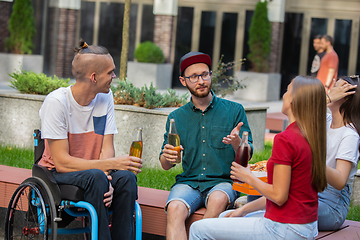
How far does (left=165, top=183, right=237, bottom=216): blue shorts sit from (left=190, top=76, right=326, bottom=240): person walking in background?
0.76 metres

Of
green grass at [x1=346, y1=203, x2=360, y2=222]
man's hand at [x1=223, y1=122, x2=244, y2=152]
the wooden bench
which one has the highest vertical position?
man's hand at [x1=223, y1=122, x2=244, y2=152]

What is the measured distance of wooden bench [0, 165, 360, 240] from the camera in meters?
3.40

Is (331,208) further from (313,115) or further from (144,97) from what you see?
(144,97)

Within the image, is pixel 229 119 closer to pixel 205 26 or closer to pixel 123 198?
pixel 123 198

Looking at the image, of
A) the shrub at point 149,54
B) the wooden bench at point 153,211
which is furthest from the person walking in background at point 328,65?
the shrub at point 149,54

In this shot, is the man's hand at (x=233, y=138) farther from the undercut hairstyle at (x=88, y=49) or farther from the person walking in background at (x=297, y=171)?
the undercut hairstyle at (x=88, y=49)

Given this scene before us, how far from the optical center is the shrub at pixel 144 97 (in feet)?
21.0

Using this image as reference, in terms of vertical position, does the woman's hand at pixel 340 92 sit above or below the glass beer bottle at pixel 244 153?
above

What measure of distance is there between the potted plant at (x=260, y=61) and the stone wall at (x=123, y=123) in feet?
24.1

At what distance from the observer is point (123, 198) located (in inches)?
131

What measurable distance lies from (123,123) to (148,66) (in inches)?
360

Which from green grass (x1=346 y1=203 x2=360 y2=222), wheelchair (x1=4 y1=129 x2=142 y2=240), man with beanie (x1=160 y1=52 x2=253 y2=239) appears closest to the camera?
wheelchair (x1=4 y1=129 x2=142 y2=240)

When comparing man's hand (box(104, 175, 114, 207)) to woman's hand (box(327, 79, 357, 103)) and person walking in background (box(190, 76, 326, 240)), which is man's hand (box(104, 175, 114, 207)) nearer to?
person walking in background (box(190, 76, 326, 240))

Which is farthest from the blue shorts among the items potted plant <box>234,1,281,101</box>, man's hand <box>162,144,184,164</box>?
potted plant <box>234,1,281,101</box>
